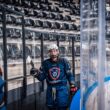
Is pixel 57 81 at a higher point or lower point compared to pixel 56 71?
lower

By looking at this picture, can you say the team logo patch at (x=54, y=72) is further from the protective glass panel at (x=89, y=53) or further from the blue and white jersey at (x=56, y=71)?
the protective glass panel at (x=89, y=53)

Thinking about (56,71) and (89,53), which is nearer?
(89,53)

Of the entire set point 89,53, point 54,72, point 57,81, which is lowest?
point 57,81

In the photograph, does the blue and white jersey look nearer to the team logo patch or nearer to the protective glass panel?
the team logo patch

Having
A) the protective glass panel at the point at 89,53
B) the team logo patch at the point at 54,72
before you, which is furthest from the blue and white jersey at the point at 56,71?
the protective glass panel at the point at 89,53

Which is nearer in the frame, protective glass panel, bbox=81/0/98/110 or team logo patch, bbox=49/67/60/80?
protective glass panel, bbox=81/0/98/110

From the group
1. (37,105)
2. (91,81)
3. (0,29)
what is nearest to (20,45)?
(0,29)

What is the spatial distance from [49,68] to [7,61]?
0.72 metres

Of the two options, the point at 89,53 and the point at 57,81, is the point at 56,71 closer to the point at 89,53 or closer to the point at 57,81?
the point at 57,81

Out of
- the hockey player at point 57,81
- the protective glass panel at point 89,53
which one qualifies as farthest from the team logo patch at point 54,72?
the protective glass panel at point 89,53

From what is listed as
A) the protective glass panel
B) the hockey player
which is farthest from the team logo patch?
the protective glass panel

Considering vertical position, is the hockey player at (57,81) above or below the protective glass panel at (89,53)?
below

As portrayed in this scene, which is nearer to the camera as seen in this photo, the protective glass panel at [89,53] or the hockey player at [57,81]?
the protective glass panel at [89,53]

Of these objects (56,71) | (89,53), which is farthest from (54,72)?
(89,53)
